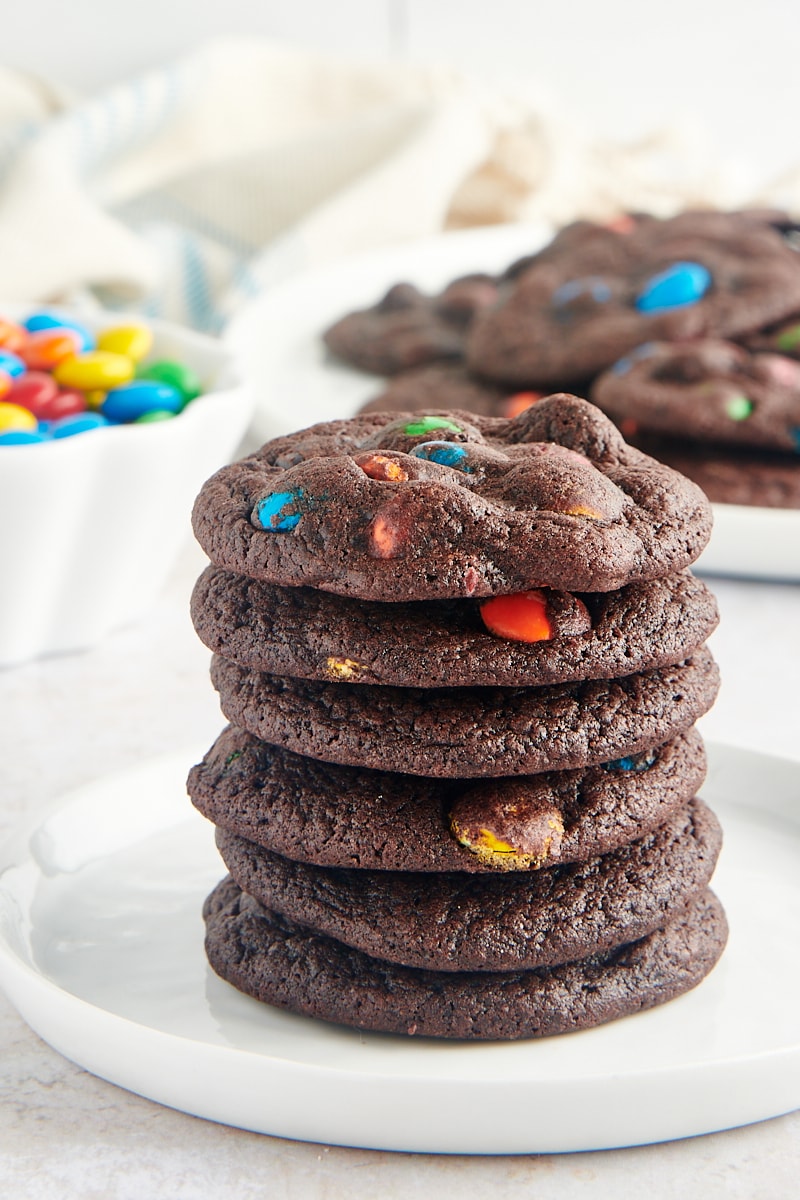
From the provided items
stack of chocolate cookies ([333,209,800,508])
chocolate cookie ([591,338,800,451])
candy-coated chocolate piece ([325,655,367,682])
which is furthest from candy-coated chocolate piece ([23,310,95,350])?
candy-coated chocolate piece ([325,655,367,682])

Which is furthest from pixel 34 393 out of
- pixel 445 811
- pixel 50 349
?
pixel 445 811

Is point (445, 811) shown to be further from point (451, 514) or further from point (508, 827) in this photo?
point (451, 514)

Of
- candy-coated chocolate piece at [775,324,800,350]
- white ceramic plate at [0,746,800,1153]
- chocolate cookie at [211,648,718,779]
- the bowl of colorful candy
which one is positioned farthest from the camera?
candy-coated chocolate piece at [775,324,800,350]

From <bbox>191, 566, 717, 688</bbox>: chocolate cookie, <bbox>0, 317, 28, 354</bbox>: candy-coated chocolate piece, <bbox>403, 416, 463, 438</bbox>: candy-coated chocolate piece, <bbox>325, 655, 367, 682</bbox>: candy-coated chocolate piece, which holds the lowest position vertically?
<bbox>0, 317, 28, 354</bbox>: candy-coated chocolate piece

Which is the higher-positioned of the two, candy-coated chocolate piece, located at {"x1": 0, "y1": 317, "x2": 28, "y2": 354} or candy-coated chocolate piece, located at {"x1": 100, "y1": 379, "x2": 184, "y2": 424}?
candy-coated chocolate piece, located at {"x1": 0, "y1": 317, "x2": 28, "y2": 354}

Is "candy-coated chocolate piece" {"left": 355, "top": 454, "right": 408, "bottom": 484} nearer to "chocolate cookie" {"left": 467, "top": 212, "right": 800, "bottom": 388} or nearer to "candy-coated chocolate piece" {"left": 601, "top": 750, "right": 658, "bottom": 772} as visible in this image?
"candy-coated chocolate piece" {"left": 601, "top": 750, "right": 658, "bottom": 772}

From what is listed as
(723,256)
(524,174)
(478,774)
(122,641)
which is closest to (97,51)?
(524,174)

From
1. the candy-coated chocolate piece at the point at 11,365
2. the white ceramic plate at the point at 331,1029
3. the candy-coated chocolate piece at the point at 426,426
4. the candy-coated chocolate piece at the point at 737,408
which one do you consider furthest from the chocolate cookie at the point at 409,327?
the candy-coated chocolate piece at the point at 426,426
